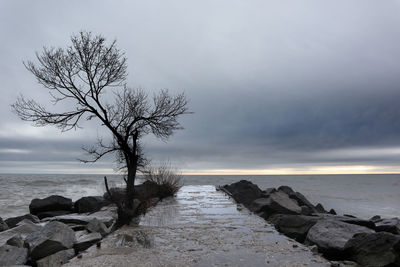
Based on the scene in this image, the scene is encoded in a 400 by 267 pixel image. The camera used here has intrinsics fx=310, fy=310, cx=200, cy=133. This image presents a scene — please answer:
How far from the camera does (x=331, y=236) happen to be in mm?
6039

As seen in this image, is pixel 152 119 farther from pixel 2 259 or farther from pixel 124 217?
pixel 2 259

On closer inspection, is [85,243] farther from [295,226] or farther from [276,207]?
[276,207]

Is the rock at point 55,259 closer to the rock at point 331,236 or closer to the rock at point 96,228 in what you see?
the rock at point 96,228

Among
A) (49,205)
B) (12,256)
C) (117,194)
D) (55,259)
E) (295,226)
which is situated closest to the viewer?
→ (55,259)

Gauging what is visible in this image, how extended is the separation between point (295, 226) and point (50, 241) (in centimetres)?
541

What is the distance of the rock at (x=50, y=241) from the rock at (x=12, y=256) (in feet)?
0.43

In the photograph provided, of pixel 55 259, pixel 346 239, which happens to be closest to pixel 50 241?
pixel 55 259

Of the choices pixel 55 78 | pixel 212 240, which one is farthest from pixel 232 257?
pixel 55 78

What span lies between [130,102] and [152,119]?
100 cm

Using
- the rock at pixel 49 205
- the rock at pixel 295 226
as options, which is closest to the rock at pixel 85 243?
the rock at pixel 295 226

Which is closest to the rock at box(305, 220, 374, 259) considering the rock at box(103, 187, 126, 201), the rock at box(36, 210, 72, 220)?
the rock at box(103, 187, 126, 201)

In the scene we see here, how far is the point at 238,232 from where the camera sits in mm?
7434

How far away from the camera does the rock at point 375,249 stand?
15.9ft

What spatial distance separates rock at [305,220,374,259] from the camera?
18.1 feet
